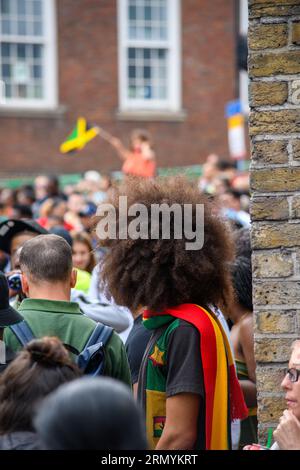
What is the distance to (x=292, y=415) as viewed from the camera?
3.39 m

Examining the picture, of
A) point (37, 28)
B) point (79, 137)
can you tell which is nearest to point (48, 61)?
point (37, 28)

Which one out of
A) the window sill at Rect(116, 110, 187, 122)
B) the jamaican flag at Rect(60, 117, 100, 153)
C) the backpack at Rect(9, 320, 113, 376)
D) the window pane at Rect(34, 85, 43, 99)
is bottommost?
the backpack at Rect(9, 320, 113, 376)

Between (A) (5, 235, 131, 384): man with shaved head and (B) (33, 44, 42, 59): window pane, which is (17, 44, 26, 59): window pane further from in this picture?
(A) (5, 235, 131, 384): man with shaved head

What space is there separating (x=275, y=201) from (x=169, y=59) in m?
17.2

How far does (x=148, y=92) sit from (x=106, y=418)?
1891 centimetres

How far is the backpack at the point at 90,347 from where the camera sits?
3.75m

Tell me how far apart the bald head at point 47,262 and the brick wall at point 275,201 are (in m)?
0.87

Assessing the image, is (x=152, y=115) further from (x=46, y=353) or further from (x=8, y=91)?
(x=46, y=353)

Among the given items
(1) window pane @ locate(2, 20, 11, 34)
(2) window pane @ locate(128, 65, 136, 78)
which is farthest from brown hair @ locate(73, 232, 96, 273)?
(2) window pane @ locate(128, 65, 136, 78)

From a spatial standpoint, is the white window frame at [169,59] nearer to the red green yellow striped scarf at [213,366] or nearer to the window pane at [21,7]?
the window pane at [21,7]

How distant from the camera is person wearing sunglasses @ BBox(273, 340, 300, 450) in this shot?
3.31 metres

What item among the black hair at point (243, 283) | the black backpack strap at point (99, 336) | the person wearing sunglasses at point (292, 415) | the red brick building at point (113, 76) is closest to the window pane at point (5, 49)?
the red brick building at point (113, 76)

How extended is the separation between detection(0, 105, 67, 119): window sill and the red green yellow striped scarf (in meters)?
Answer: 16.2
